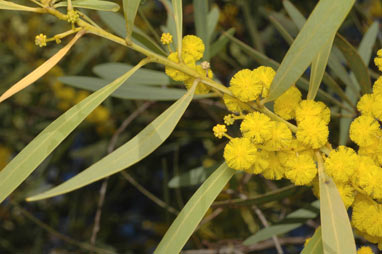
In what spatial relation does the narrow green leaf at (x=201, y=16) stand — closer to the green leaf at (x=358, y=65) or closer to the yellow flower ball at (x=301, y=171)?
the green leaf at (x=358, y=65)

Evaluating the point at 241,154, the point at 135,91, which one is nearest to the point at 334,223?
the point at 241,154

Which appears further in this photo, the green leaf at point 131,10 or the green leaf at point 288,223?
the green leaf at point 288,223

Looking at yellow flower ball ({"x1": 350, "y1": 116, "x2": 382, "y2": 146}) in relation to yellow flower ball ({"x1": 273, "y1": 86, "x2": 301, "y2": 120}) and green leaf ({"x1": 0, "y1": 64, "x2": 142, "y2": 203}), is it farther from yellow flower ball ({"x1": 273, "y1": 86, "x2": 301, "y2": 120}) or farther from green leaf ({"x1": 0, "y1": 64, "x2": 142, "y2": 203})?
green leaf ({"x1": 0, "y1": 64, "x2": 142, "y2": 203})

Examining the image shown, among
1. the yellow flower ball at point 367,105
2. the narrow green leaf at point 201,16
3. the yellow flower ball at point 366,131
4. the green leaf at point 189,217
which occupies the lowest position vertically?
the green leaf at point 189,217

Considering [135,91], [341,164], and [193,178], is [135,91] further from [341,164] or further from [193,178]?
[341,164]

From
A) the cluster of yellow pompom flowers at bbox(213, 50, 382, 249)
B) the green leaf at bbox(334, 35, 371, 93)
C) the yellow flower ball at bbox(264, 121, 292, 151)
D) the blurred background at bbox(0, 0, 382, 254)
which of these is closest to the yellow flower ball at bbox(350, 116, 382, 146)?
the cluster of yellow pompom flowers at bbox(213, 50, 382, 249)

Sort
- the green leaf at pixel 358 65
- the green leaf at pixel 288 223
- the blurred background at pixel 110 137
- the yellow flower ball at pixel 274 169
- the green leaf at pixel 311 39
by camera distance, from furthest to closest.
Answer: the blurred background at pixel 110 137
the green leaf at pixel 288 223
the green leaf at pixel 358 65
the yellow flower ball at pixel 274 169
the green leaf at pixel 311 39

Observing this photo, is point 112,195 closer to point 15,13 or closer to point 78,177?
point 15,13

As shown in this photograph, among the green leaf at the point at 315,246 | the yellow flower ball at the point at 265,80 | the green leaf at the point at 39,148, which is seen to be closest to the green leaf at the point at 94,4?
the green leaf at the point at 39,148
